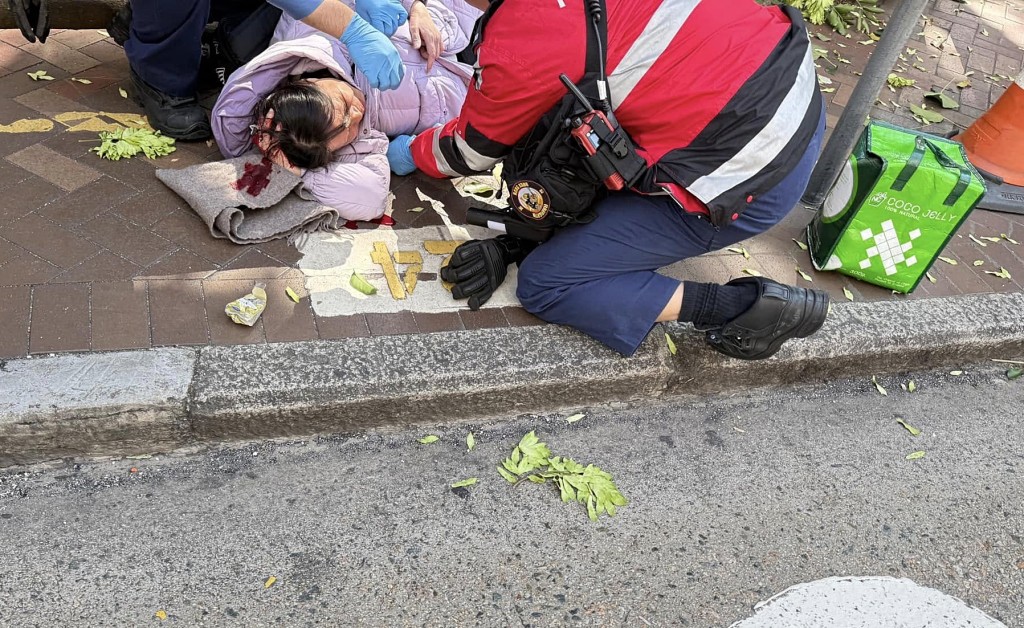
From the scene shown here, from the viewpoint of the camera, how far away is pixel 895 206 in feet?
10.2

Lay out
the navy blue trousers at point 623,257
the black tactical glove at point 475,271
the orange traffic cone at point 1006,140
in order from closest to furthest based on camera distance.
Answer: the navy blue trousers at point 623,257 → the black tactical glove at point 475,271 → the orange traffic cone at point 1006,140

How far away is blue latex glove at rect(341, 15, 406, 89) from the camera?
2797mm

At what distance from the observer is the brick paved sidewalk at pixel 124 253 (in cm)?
233

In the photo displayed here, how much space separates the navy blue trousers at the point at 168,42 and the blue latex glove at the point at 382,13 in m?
0.61

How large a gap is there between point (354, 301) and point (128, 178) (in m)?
1.04

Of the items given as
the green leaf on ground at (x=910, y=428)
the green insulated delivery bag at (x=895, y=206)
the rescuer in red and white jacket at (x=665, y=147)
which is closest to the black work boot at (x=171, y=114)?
the rescuer in red and white jacket at (x=665, y=147)

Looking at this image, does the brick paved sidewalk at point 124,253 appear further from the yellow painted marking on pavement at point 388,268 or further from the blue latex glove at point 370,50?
the blue latex glove at point 370,50

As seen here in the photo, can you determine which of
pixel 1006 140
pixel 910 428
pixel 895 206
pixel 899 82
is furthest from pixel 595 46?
pixel 899 82

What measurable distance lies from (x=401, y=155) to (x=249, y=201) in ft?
2.23

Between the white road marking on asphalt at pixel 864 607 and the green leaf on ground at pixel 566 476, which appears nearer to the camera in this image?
the white road marking on asphalt at pixel 864 607

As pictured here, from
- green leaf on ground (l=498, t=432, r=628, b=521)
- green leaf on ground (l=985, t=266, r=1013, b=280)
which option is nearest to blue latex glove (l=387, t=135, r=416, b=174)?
green leaf on ground (l=498, t=432, r=628, b=521)

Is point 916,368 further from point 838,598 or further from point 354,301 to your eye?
point 354,301

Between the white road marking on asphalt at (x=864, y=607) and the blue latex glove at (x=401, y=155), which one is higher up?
the blue latex glove at (x=401, y=155)

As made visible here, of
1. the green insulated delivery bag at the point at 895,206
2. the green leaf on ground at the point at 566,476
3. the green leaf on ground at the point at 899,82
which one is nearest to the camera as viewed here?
the green leaf on ground at the point at 566,476
